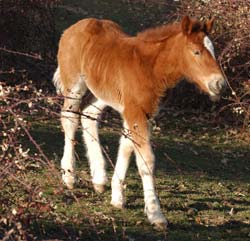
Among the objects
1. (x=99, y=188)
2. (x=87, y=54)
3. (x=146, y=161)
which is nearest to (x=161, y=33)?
(x=87, y=54)

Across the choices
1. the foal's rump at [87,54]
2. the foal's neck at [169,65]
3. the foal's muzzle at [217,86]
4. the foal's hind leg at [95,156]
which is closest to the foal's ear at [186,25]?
the foal's neck at [169,65]

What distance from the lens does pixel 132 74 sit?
9359 mm

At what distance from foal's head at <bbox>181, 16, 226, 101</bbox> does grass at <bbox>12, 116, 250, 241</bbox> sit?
107cm

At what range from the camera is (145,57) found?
30.9 ft

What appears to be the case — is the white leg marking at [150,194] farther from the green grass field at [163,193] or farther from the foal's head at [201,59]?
the foal's head at [201,59]

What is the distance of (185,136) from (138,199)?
6.24 meters

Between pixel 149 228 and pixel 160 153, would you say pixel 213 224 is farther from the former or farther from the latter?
pixel 160 153

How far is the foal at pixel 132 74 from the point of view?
8812mm

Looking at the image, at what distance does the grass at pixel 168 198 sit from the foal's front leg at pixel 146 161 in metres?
0.14

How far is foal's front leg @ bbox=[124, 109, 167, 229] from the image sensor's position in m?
8.75

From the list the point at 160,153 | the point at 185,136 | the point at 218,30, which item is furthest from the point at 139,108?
the point at 218,30

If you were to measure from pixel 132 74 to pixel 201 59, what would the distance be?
975mm

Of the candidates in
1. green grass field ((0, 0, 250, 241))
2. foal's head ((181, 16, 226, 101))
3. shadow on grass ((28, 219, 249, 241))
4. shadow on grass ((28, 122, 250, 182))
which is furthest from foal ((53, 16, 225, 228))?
shadow on grass ((28, 122, 250, 182))

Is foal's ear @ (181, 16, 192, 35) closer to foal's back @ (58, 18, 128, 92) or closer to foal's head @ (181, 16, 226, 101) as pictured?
foal's head @ (181, 16, 226, 101)
